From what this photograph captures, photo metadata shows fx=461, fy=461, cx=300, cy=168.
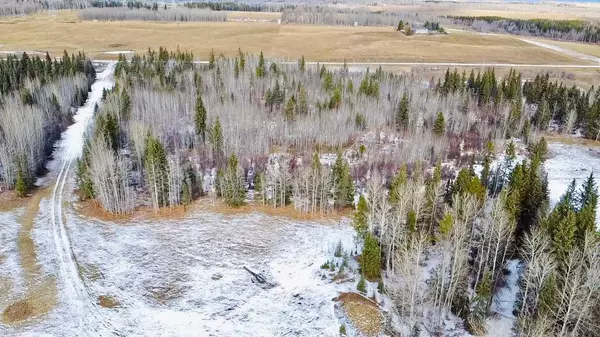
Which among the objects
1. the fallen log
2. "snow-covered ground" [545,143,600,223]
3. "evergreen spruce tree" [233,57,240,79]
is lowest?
the fallen log

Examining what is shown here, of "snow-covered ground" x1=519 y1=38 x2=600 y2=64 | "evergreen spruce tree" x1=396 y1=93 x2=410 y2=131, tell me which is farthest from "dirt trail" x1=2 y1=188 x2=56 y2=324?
"snow-covered ground" x1=519 y1=38 x2=600 y2=64

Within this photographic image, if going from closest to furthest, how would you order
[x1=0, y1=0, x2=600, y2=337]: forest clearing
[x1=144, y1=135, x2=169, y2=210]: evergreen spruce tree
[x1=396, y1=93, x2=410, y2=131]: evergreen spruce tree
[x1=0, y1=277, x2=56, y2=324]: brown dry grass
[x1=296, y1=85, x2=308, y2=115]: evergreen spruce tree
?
[x1=0, y1=277, x2=56, y2=324]: brown dry grass → [x1=0, y1=0, x2=600, y2=337]: forest clearing → [x1=144, y1=135, x2=169, y2=210]: evergreen spruce tree → [x1=396, y1=93, x2=410, y2=131]: evergreen spruce tree → [x1=296, y1=85, x2=308, y2=115]: evergreen spruce tree

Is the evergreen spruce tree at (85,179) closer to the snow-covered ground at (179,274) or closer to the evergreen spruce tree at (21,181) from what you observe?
the snow-covered ground at (179,274)

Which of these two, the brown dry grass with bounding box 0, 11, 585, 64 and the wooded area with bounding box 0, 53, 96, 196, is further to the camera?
the brown dry grass with bounding box 0, 11, 585, 64

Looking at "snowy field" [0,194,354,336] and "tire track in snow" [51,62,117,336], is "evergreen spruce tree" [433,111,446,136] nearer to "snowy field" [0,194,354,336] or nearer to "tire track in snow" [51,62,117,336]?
"snowy field" [0,194,354,336]

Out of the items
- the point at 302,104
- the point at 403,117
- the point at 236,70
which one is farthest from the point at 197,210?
the point at 236,70

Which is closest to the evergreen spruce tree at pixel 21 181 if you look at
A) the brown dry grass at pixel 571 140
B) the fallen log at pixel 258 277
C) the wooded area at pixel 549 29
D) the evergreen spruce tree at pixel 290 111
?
the fallen log at pixel 258 277

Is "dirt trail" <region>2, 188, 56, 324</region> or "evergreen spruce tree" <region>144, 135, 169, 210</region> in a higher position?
"evergreen spruce tree" <region>144, 135, 169, 210</region>
